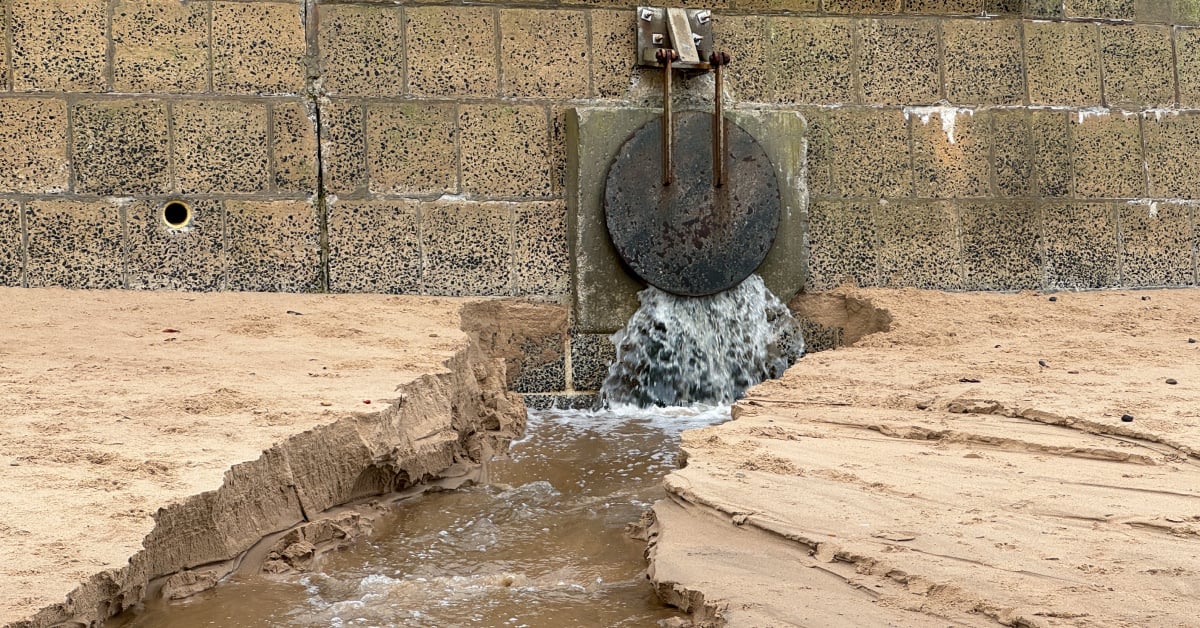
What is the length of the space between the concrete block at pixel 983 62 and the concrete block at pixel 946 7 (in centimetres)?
6

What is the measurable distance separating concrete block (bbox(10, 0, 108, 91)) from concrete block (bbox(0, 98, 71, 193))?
3.5 inches

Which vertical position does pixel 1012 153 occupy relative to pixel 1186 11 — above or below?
below

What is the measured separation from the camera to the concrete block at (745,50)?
18.3ft

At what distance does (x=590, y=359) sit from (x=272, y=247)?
152 cm

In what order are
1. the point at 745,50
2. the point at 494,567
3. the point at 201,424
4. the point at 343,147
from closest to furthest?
the point at 494,567, the point at 201,424, the point at 343,147, the point at 745,50

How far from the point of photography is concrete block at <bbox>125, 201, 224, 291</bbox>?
5113mm

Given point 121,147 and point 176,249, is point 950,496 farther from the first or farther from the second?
point 121,147

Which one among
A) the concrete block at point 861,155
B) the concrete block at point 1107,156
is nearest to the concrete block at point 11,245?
the concrete block at point 861,155

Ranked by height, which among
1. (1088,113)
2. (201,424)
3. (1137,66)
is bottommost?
(201,424)

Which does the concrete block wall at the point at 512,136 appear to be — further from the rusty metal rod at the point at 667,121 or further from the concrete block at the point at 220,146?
the rusty metal rod at the point at 667,121

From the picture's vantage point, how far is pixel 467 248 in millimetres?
5340

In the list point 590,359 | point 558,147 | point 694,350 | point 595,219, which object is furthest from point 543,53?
point 694,350

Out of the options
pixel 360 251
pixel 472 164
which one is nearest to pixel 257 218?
pixel 360 251

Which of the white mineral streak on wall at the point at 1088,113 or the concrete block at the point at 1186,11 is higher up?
the concrete block at the point at 1186,11
